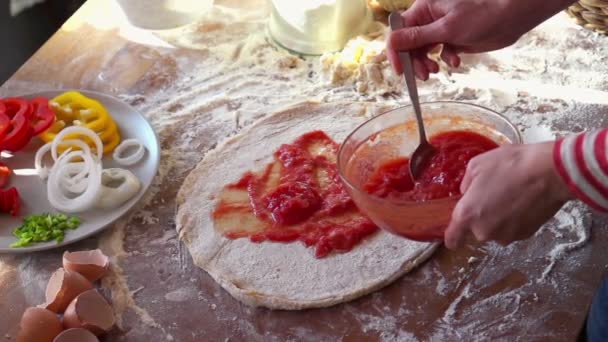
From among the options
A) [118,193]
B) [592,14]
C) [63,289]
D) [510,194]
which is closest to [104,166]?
[118,193]

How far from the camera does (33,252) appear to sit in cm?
167

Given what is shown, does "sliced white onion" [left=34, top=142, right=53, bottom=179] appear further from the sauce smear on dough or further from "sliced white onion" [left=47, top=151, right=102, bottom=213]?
the sauce smear on dough

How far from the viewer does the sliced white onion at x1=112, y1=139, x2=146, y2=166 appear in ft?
6.07

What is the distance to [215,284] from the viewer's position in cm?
154

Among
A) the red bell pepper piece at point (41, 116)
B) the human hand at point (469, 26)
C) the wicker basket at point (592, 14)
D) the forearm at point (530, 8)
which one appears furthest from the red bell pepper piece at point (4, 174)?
the wicker basket at point (592, 14)

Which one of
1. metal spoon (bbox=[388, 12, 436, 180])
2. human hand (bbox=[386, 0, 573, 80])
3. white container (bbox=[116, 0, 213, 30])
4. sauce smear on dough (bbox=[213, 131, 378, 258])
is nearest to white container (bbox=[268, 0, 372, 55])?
white container (bbox=[116, 0, 213, 30])

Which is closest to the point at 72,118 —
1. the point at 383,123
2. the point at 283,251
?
the point at 283,251

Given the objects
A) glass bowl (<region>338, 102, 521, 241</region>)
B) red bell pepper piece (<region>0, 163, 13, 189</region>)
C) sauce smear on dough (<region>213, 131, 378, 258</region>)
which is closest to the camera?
glass bowl (<region>338, 102, 521, 241</region>)

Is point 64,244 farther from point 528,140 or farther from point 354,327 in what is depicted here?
point 528,140

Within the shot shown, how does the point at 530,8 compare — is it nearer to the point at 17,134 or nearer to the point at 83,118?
the point at 83,118

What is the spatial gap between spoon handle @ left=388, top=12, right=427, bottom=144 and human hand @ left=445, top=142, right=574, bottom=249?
31 centimetres

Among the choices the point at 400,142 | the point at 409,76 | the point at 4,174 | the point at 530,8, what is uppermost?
the point at 530,8

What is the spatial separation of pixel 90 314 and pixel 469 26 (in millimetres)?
1053

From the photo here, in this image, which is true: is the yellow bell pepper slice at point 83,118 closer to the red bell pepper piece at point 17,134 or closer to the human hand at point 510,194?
the red bell pepper piece at point 17,134
